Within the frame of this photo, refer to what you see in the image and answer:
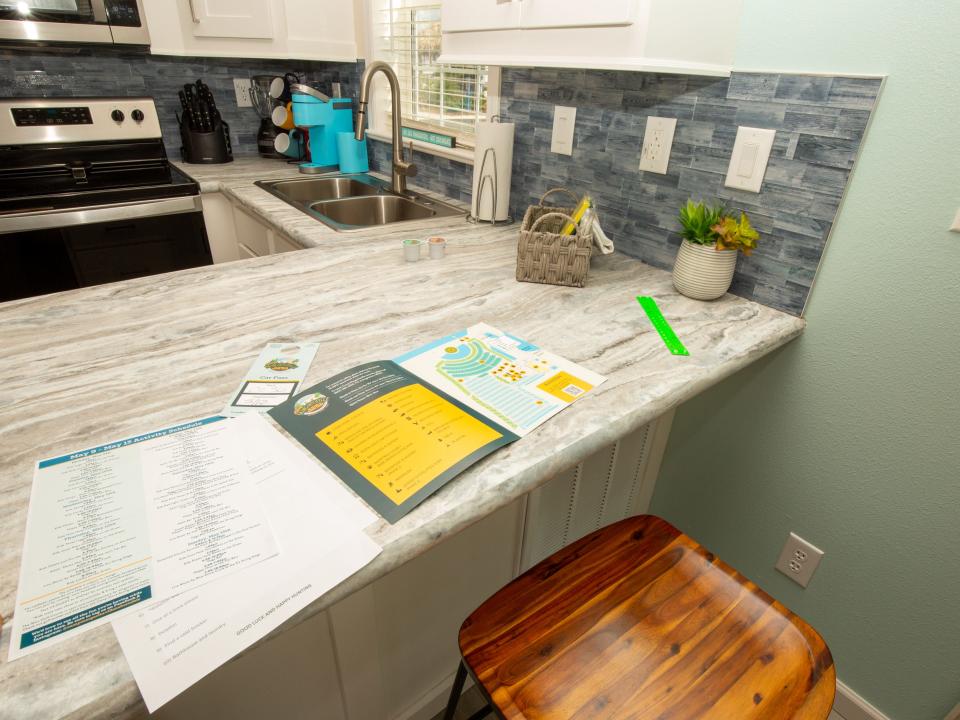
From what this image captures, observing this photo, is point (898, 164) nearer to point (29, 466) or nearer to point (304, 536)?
point (304, 536)

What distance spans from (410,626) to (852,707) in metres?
1.07

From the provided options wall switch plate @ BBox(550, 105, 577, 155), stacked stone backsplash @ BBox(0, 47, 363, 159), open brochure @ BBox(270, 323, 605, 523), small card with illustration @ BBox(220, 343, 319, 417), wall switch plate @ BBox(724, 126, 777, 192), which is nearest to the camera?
open brochure @ BBox(270, 323, 605, 523)

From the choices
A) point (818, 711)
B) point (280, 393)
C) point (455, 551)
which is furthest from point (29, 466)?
point (818, 711)

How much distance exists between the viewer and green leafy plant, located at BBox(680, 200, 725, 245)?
1095 millimetres

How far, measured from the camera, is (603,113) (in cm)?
135

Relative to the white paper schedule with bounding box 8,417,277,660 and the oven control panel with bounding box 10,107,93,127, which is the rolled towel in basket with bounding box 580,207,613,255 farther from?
the oven control panel with bounding box 10,107,93,127

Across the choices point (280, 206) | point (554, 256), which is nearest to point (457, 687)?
point (554, 256)

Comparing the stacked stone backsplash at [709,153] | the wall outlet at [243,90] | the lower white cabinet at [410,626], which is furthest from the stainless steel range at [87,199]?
the lower white cabinet at [410,626]

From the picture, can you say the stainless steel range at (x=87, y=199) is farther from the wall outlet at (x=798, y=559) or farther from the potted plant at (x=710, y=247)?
the wall outlet at (x=798, y=559)

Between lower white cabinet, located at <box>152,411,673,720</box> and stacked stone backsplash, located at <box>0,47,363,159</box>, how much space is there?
215 cm

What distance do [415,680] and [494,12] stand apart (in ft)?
4.87

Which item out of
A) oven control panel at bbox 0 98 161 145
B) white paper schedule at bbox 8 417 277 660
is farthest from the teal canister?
white paper schedule at bbox 8 417 277 660

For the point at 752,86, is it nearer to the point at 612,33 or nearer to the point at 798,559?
the point at 612,33

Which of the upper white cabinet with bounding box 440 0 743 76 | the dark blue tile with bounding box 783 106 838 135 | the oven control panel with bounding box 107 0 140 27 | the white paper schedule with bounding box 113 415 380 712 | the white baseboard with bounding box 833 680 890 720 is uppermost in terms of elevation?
the oven control panel with bounding box 107 0 140 27
